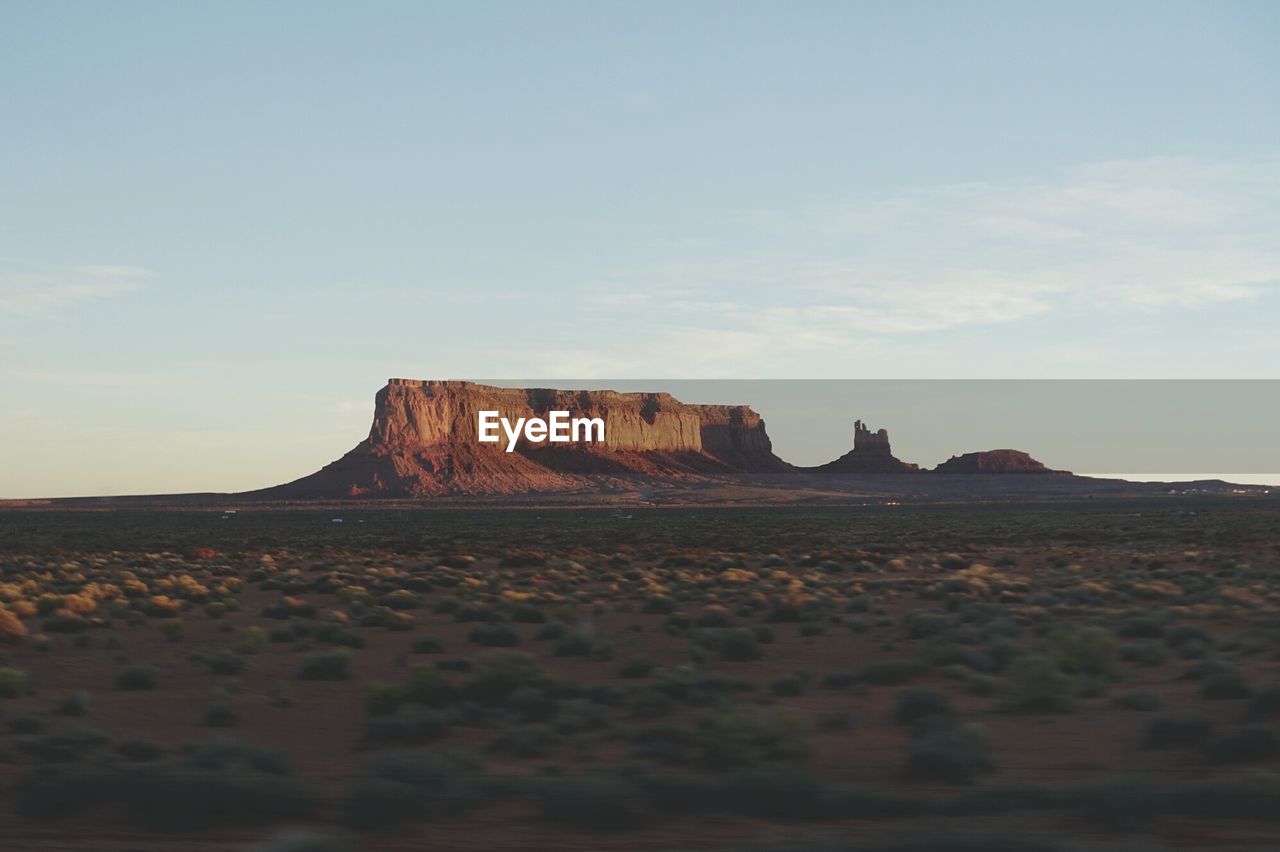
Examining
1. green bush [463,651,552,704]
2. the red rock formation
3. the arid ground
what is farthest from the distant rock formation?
green bush [463,651,552,704]

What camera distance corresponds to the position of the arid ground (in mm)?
8273

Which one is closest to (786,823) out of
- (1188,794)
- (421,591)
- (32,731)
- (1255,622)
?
(1188,794)

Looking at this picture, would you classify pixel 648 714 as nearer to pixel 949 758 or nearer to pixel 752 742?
pixel 752 742

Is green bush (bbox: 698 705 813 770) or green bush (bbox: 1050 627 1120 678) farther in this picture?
green bush (bbox: 1050 627 1120 678)

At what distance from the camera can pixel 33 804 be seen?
28.9 feet

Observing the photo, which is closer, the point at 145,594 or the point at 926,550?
the point at 145,594

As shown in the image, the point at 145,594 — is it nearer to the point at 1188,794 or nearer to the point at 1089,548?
the point at 1188,794

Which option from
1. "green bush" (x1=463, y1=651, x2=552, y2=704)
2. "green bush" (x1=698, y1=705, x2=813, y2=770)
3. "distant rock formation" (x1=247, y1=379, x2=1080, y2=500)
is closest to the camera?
"green bush" (x1=698, y1=705, x2=813, y2=770)

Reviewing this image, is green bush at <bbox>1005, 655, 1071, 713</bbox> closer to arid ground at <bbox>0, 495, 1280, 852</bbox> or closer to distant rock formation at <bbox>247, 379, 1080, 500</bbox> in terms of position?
arid ground at <bbox>0, 495, 1280, 852</bbox>

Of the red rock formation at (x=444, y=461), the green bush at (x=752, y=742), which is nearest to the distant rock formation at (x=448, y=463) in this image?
the red rock formation at (x=444, y=461)

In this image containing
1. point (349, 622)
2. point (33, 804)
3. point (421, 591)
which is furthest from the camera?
point (421, 591)

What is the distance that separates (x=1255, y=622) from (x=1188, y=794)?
14.6 meters

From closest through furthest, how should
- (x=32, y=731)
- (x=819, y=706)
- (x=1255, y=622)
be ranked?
(x=32, y=731), (x=819, y=706), (x=1255, y=622)

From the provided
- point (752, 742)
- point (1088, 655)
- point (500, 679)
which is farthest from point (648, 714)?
point (1088, 655)
